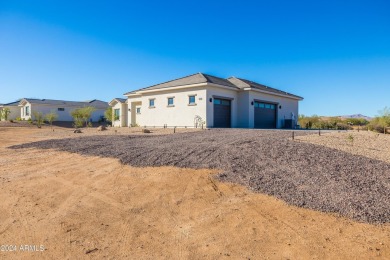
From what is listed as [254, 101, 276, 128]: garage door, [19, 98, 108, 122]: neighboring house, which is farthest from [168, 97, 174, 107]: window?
[19, 98, 108, 122]: neighboring house

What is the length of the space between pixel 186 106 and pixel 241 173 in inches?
639

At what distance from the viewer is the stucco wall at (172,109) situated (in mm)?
21484

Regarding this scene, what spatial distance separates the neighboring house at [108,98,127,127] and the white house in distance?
3.41 m

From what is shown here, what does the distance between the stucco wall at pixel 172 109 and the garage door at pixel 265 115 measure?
623 centimetres

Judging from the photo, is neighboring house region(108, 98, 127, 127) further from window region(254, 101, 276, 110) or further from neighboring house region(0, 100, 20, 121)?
neighboring house region(0, 100, 20, 121)

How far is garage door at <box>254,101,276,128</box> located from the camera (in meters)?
24.8

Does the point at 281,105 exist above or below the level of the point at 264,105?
above

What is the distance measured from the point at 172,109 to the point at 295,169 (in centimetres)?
1766

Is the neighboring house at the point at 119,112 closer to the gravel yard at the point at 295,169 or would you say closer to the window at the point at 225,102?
the window at the point at 225,102

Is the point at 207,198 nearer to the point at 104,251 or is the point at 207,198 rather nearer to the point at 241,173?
the point at 241,173

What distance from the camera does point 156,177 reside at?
6617 millimetres

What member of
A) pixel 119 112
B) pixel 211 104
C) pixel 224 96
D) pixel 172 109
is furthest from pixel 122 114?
pixel 224 96

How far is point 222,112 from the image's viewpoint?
22.8 meters

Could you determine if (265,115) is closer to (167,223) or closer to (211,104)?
(211,104)
